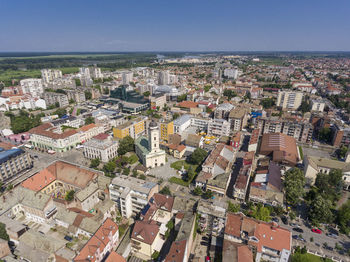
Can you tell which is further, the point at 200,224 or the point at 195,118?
the point at 195,118

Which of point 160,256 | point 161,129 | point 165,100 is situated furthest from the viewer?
Result: point 165,100

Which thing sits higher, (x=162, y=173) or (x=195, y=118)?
(x=195, y=118)

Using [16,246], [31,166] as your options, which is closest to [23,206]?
[16,246]

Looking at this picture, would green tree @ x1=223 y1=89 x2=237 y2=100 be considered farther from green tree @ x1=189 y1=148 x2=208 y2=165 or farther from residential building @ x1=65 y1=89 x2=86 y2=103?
residential building @ x1=65 y1=89 x2=86 y2=103

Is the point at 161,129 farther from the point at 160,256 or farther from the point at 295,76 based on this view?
the point at 295,76

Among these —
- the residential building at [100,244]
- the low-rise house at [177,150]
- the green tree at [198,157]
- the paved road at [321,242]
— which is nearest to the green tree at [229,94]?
the low-rise house at [177,150]

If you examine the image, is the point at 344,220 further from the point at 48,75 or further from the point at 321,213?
the point at 48,75

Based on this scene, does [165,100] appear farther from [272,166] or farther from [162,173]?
[272,166]

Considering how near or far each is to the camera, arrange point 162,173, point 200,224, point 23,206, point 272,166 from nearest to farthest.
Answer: point 200,224, point 23,206, point 272,166, point 162,173
